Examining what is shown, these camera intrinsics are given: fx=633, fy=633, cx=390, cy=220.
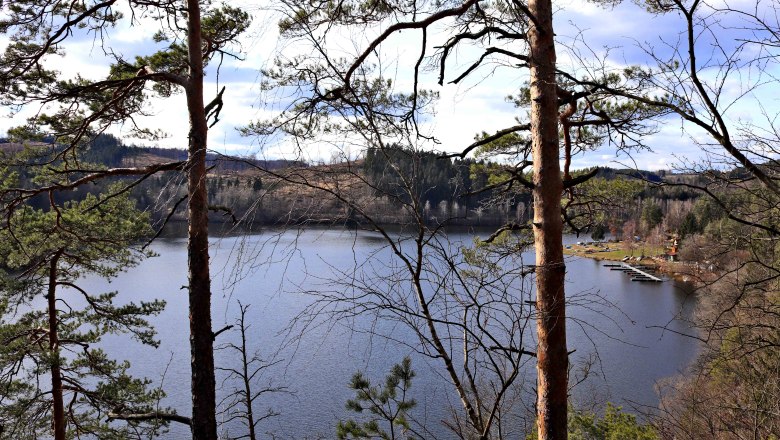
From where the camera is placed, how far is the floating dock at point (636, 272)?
104 feet

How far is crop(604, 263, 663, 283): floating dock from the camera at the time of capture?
31.8 metres

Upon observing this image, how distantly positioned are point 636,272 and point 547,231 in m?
A: 34.4

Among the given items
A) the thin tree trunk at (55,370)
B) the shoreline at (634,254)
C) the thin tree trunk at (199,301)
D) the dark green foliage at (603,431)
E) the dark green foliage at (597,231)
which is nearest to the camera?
the thin tree trunk at (199,301)

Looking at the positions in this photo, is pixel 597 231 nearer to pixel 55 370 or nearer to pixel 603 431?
pixel 603 431

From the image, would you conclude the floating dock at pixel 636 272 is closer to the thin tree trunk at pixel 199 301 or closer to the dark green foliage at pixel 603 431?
the dark green foliage at pixel 603 431

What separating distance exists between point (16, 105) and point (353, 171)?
3408 millimetres

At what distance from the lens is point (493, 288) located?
8.36 feet

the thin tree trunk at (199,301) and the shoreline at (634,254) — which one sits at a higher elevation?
the thin tree trunk at (199,301)

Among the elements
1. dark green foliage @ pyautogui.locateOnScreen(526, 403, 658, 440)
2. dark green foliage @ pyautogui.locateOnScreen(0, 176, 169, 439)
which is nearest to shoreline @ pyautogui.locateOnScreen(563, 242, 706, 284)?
dark green foliage @ pyautogui.locateOnScreen(526, 403, 658, 440)

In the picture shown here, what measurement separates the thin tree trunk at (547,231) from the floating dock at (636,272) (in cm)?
2954

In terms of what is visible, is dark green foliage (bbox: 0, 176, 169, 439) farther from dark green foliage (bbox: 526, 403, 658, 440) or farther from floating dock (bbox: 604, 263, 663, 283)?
floating dock (bbox: 604, 263, 663, 283)

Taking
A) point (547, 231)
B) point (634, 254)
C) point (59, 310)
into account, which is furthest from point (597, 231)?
point (634, 254)

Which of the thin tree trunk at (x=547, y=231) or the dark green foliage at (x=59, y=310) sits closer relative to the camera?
the thin tree trunk at (x=547, y=231)

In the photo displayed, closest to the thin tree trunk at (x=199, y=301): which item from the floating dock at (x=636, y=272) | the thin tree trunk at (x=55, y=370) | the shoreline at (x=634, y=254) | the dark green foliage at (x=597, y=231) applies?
the dark green foliage at (x=597, y=231)
